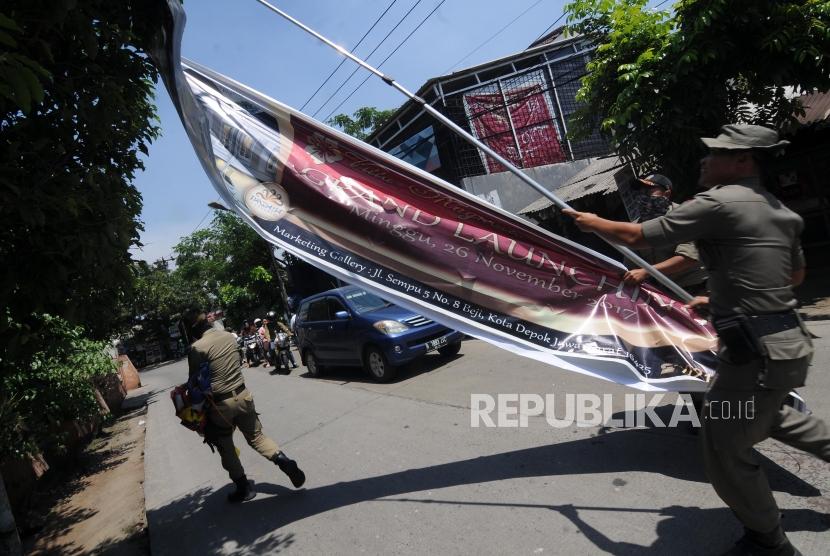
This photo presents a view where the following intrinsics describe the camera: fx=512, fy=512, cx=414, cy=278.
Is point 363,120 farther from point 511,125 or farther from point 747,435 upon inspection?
point 747,435

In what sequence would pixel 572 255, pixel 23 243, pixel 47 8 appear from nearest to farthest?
pixel 47 8 → pixel 23 243 → pixel 572 255

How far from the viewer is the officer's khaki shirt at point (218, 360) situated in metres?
4.66

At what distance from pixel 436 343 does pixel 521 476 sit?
16.4 ft

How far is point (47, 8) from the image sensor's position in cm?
279

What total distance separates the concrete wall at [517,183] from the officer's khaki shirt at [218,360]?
42.5 ft

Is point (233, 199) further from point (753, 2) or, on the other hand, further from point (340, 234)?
point (753, 2)

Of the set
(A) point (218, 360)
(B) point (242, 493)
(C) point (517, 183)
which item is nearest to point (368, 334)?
(B) point (242, 493)

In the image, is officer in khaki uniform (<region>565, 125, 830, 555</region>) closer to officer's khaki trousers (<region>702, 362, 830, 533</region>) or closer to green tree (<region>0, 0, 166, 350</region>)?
officer's khaki trousers (<region>702, 362, 830, 533</region>)

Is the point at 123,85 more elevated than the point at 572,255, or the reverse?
the point at 123,85

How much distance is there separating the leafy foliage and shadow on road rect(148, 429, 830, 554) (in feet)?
6.18

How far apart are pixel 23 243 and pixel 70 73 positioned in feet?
3.61

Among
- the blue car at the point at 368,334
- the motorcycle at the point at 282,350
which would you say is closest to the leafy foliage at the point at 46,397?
the blue car at the point at 368,334

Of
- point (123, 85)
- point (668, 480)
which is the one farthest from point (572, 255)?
point (123, 85)

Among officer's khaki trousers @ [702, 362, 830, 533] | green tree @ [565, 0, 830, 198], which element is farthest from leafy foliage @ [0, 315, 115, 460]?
green tree @ [565, 0, 830, 198]
